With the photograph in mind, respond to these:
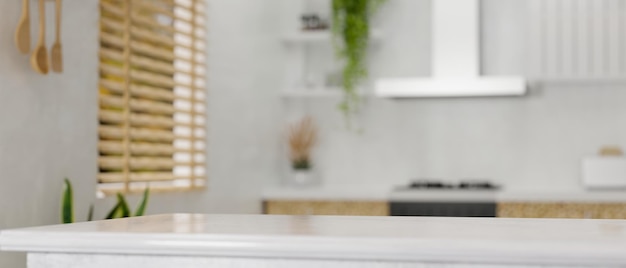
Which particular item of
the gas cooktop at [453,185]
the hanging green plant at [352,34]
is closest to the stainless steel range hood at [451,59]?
the hanging green plant at [352,34]

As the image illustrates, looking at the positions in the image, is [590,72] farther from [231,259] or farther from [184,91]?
[231,259]

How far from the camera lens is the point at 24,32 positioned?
2.79 m

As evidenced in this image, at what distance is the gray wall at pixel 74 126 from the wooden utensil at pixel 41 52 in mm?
54

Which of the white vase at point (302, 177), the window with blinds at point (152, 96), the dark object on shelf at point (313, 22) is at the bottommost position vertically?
the white vase at point (302, 177)

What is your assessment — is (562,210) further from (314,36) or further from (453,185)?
(314,36)

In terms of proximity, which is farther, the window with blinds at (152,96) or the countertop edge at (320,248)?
the window with blinds at (152,96)

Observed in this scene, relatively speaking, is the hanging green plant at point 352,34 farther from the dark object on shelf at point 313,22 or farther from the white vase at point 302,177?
the white vase at point 302,177

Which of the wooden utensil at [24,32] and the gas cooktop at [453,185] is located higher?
the wooden utensil at [24,32]

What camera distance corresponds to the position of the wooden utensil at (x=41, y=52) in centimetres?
286

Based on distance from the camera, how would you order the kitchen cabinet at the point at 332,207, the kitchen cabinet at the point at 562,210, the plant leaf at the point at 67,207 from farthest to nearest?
the kitchen cabinet at the point at 332,207 → the kitchen cabinet at the point at 562,210 → the plant leaf at the point at 67,207

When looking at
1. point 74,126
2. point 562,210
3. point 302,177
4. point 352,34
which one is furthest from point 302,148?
point 74,126

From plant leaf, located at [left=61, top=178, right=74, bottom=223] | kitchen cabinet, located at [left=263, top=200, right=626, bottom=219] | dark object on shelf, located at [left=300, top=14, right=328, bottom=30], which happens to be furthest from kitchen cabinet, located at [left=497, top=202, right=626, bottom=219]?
plant leaf, located at [left=61, top=178, right=74, bottom=223]

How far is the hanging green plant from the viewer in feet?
17.6

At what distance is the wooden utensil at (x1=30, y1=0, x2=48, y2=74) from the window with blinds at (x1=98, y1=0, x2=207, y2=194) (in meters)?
0.53
